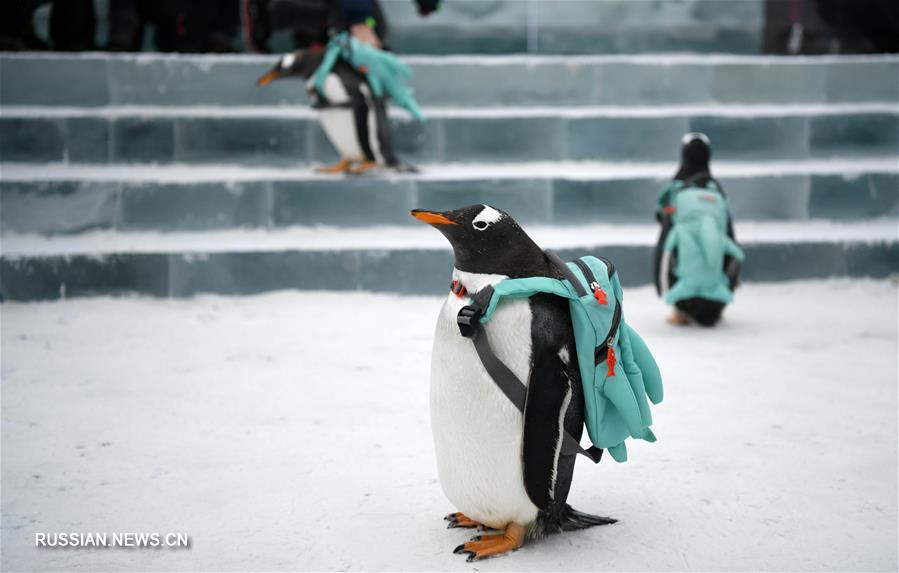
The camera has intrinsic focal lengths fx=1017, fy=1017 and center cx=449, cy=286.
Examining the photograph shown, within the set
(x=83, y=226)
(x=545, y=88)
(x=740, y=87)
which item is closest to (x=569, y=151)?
(x=545, y=88)

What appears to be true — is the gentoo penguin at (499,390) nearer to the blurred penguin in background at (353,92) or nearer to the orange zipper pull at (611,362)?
the orange zipper pull at (611,362)

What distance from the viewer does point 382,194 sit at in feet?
17.9

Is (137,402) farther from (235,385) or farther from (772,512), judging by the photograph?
(772,512)

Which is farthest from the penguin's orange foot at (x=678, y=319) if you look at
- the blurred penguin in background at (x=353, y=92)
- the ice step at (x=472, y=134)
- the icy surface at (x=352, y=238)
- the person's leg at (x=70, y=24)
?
the person's leg at (x=70, y=24)

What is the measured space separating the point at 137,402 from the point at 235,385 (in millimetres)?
343

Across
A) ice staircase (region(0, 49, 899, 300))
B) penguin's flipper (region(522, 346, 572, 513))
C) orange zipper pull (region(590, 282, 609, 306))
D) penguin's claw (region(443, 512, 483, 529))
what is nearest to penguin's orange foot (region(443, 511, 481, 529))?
penguin's claw (region(443, 512, 483, 529))

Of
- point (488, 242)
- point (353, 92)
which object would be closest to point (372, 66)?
point (353, 92)

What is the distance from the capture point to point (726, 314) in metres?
4.58

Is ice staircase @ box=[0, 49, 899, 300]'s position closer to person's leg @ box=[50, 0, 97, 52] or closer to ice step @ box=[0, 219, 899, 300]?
ice step @ box=[0, 219, 899, 300]

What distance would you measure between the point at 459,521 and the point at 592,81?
468 centimetres

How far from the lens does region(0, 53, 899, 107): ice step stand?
6.23 meters

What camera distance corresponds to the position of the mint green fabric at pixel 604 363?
2127mm

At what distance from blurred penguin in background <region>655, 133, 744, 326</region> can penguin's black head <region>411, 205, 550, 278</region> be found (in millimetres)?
2098

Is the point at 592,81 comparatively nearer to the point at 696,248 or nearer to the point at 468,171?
the point at 468,171
